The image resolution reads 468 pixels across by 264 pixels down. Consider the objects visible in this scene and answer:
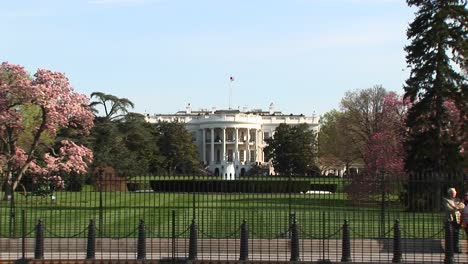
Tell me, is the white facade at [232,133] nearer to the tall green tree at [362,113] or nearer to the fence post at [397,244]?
the tall green tree at [362,113]

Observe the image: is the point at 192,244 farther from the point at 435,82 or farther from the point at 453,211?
the point at 435,82

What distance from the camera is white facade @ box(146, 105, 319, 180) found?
15700 cm

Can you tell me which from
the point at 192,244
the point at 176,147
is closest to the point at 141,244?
the point at 192,244

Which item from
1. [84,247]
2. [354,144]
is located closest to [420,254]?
[84,247]

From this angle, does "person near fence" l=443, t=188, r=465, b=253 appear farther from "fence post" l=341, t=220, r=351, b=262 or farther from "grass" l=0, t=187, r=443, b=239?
"fence post" l=341, t=220, r=351, b=262

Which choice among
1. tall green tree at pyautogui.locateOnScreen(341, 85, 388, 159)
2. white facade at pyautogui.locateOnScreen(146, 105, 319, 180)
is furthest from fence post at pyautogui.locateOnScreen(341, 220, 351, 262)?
white facade at pyautogui.locateOnScreen(146, 105, 319, 180)

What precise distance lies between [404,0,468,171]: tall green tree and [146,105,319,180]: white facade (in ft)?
367

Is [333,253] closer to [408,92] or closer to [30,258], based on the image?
[30,258]

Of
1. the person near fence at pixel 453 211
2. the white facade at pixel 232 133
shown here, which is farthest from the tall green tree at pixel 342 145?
the white facade at pixel 232 133

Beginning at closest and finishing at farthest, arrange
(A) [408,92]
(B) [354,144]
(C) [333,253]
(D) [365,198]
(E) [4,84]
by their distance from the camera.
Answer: (C) [333,253] < (E) [4,84] < (D) [365,198] < (A) [408,92] < (B) [354,144]

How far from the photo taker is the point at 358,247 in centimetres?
2081

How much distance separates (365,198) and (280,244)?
19616mm

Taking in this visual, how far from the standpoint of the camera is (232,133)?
161 metres

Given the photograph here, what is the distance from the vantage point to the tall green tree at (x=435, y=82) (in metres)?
40.9
